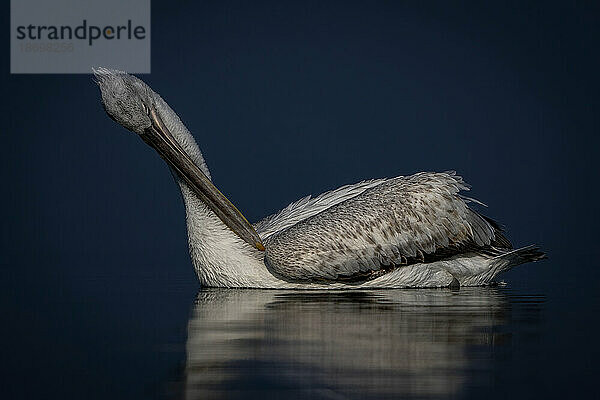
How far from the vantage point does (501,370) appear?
4.18 m

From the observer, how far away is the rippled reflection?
3.83 m

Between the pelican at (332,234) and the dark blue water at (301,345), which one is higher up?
the pelican at (332,234)

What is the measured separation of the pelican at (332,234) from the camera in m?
8.60

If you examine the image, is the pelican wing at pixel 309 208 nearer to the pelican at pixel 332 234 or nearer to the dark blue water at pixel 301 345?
the pelican at pixel 332 234

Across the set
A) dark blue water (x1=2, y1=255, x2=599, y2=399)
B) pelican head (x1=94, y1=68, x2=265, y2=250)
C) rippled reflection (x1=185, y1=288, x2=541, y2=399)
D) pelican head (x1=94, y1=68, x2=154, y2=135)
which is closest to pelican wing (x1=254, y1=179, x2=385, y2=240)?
pelican head (x1=94, y1=68, x2=265, y2=250)

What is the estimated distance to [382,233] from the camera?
8742mm

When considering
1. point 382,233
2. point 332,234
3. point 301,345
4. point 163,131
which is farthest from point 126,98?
point 301,345

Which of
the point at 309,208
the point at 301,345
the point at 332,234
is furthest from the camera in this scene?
the point at 309,208

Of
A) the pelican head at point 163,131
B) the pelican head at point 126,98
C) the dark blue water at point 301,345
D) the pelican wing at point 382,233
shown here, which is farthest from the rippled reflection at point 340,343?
the pelican head at point 126,98

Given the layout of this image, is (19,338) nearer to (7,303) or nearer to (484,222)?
(7,303)

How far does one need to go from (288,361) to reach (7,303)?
14.4ft

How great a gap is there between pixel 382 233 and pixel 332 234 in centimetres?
47

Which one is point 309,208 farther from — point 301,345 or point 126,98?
point 301,345

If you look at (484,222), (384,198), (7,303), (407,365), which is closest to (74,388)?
(407,365)
